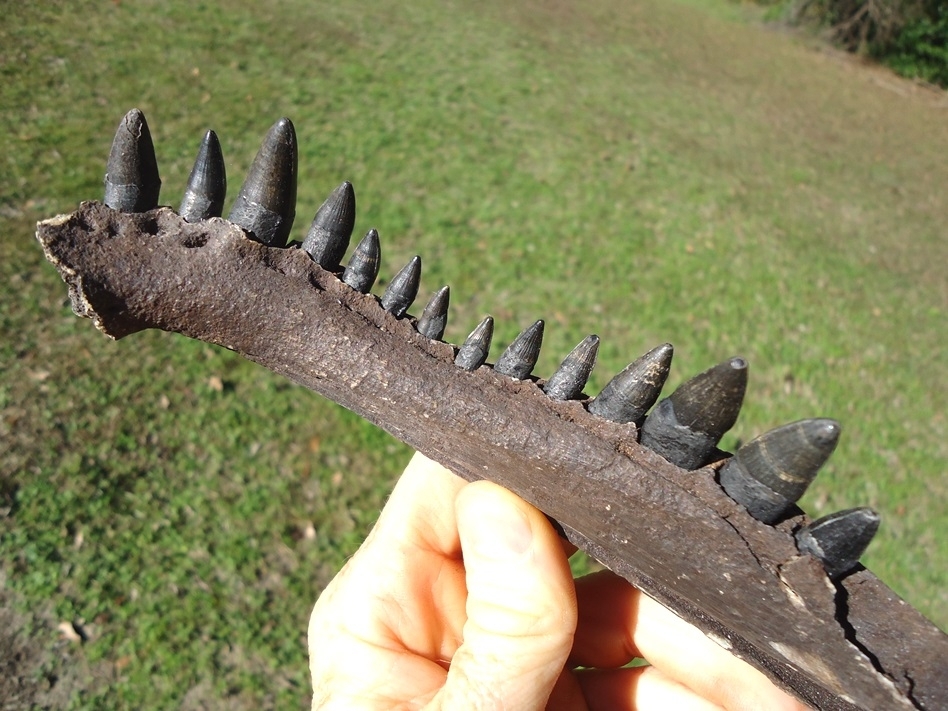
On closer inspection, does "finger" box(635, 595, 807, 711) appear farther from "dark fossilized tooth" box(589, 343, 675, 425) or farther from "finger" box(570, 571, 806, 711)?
"dark fossilized tooth" box(589, 343, 675, 425)

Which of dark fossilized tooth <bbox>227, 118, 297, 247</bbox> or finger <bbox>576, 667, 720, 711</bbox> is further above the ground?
dark fossilized tooth <bbox>227, 118, 297, 247</bbox>

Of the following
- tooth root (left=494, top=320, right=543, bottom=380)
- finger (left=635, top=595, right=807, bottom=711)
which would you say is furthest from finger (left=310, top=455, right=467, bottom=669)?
tooth root (left=494, top=320, right=543, bottom=380)

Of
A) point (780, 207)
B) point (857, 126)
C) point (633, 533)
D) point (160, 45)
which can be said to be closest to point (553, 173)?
point (780, 207)

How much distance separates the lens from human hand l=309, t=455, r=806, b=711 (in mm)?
1911

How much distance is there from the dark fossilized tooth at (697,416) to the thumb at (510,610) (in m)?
0.47

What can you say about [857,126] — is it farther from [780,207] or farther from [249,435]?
[249,435]

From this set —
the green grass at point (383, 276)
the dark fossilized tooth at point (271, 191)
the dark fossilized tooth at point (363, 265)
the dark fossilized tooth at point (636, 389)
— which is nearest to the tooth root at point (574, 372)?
the dark fossilized tooth at point (636, 389)

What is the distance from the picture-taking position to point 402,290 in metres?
1.88

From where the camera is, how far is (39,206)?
5.78 meters

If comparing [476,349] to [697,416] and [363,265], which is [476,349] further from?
[697,416]

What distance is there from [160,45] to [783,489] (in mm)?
9468

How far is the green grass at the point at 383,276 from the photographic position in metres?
4.05

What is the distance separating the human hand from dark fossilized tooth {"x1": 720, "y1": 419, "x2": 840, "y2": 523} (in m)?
0.59

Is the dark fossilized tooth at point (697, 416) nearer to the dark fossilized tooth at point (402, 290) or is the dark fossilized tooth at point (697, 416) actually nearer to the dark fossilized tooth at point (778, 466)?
the dark fossilized tooth at point (778, 466)
